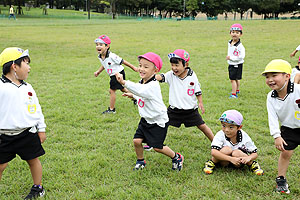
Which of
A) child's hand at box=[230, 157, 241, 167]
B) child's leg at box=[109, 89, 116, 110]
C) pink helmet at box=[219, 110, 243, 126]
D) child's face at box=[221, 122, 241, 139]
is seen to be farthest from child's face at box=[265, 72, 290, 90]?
child's leg at box=[109, 89, 116, 110]

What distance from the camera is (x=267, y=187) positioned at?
3.68m

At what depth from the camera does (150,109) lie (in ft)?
13.0

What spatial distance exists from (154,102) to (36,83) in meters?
6.83

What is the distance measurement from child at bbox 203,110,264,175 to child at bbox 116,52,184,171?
542mm

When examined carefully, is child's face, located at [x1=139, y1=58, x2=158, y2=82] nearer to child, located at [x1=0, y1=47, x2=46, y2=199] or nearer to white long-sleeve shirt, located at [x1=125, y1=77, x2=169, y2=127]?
white long-sleeve shirt, located at [x1=125, y1=77, x2=169, y2=127]

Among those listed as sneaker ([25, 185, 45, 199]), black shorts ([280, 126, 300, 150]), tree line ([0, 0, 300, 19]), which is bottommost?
sneaker ([25, 185, 45, 199])

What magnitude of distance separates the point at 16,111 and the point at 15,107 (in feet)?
0.15

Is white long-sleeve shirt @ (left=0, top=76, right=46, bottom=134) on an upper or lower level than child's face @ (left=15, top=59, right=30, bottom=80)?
lower

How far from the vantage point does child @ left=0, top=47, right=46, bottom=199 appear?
3109 mm

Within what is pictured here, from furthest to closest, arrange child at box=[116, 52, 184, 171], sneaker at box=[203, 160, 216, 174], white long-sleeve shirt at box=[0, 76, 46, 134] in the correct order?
1. sneaker at box=[203, 160, 216, 174]
2. child at box=[116, 52, 184, 171]
3. white long-sleeve shirt at box=[0, 76, 46, 134]

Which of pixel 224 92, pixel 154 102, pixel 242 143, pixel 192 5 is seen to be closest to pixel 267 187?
pixel 242 143

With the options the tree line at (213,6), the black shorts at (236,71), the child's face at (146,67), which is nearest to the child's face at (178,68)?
the child's face at (146,67)

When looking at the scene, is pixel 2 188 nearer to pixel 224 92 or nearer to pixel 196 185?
pixel 196 185

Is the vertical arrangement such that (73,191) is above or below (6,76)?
below
